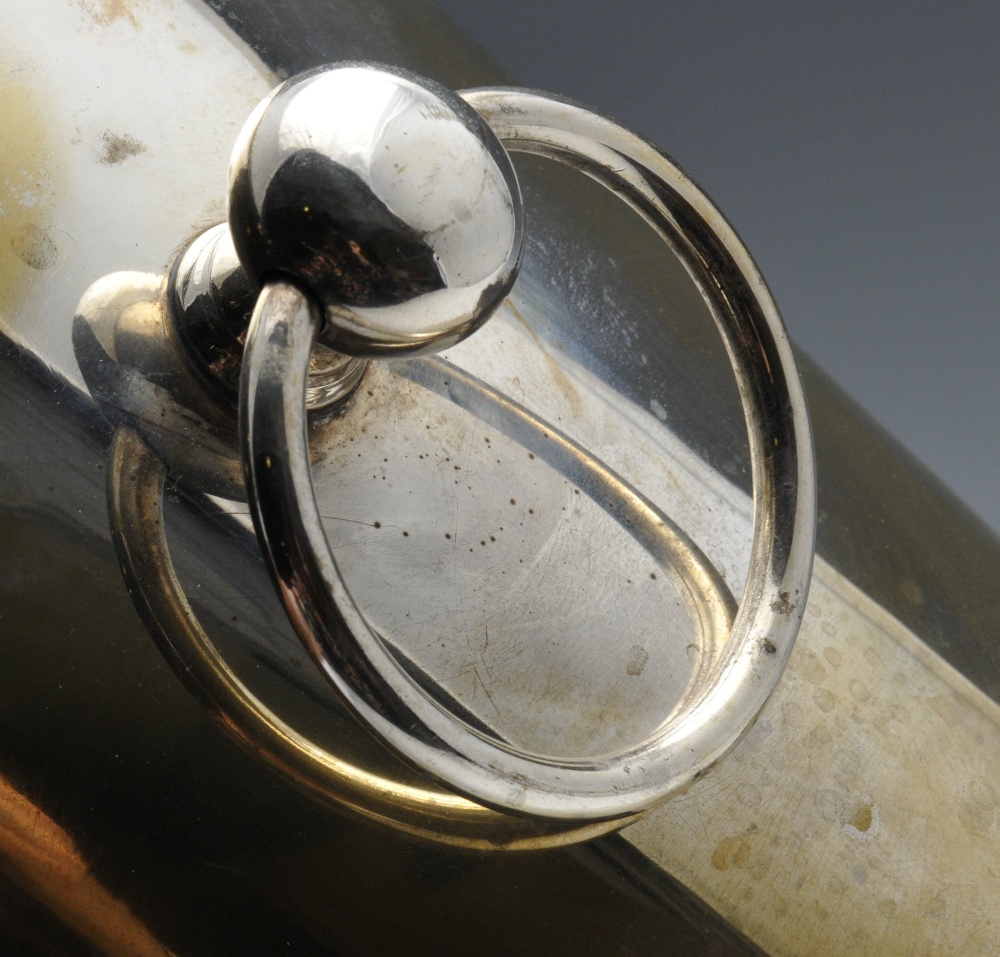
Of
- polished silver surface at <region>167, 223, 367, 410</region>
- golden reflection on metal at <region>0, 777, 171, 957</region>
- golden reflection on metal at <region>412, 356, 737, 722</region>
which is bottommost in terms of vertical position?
golden reflection on metal at <region>0, 777, 171, 957</region>

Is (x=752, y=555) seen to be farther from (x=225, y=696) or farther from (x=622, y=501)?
(x=225, y=696)

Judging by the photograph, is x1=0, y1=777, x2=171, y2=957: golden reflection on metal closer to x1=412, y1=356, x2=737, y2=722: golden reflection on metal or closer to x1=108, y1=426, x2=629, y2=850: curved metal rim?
x1=108, y1=426, x2=629, y2=850: curved metal rim

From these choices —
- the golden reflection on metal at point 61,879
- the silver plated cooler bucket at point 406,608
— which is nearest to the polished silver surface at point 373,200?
the silver plated cooler bucket at point 406,608

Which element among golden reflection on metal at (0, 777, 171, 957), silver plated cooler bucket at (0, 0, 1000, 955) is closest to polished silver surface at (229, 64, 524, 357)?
silver plated cooler bucket at (0, 0, 1000, 955)

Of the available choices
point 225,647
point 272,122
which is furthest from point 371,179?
point 225,647

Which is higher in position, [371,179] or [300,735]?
[371,179]

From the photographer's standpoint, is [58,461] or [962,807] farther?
[962,807]

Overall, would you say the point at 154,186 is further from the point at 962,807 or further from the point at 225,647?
the point at 962,807
